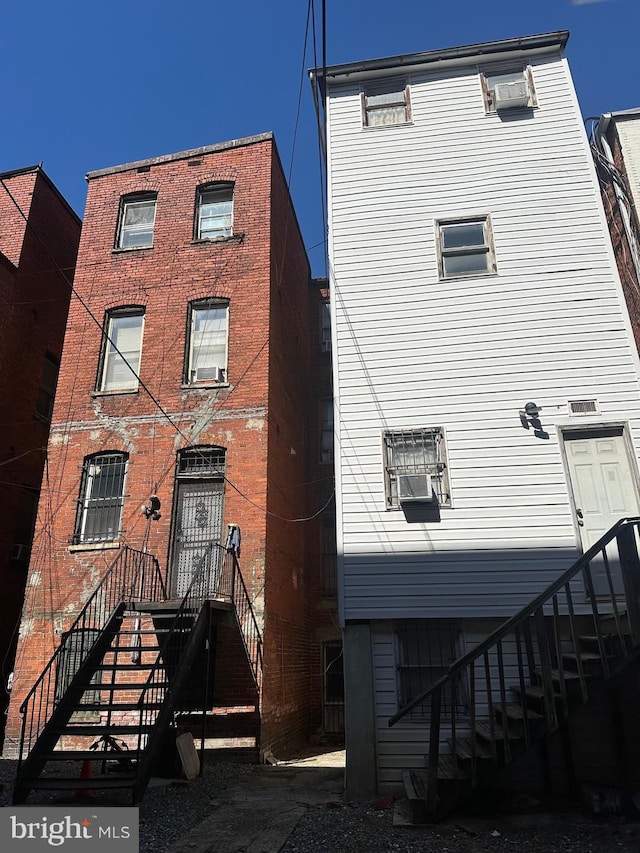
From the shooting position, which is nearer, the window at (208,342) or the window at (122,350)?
the window at (208,342)

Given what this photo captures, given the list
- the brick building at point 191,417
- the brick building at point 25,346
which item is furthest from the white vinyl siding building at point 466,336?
the brick building at point 25,346

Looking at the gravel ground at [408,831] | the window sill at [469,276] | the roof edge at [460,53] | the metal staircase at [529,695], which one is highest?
the roof edge at [460,53]

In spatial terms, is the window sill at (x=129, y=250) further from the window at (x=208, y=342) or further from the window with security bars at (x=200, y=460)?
the window with security bars at (x=200, y=460)

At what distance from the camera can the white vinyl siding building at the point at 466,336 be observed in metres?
7.76

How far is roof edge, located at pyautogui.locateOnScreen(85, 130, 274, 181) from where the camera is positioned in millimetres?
13594

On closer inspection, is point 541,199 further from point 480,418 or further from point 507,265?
point 480,418

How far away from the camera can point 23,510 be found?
13891 millimetres

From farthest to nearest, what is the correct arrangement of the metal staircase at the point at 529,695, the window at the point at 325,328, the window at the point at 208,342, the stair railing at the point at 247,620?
the window at the point at 325,328
the window at the point at 208,342
the stair railing at the point at 247,620
the metal staircase at the point at 529,695

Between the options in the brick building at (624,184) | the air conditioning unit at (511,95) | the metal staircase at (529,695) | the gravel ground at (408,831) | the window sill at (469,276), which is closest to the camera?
the gravel ground at (408,831)

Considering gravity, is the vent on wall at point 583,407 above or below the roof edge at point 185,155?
below

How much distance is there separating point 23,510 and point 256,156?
31.6ft

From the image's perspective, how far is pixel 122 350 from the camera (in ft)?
41.0

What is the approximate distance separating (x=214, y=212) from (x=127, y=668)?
32.4 ft

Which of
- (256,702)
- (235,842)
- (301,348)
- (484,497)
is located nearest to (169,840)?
(235,842)
